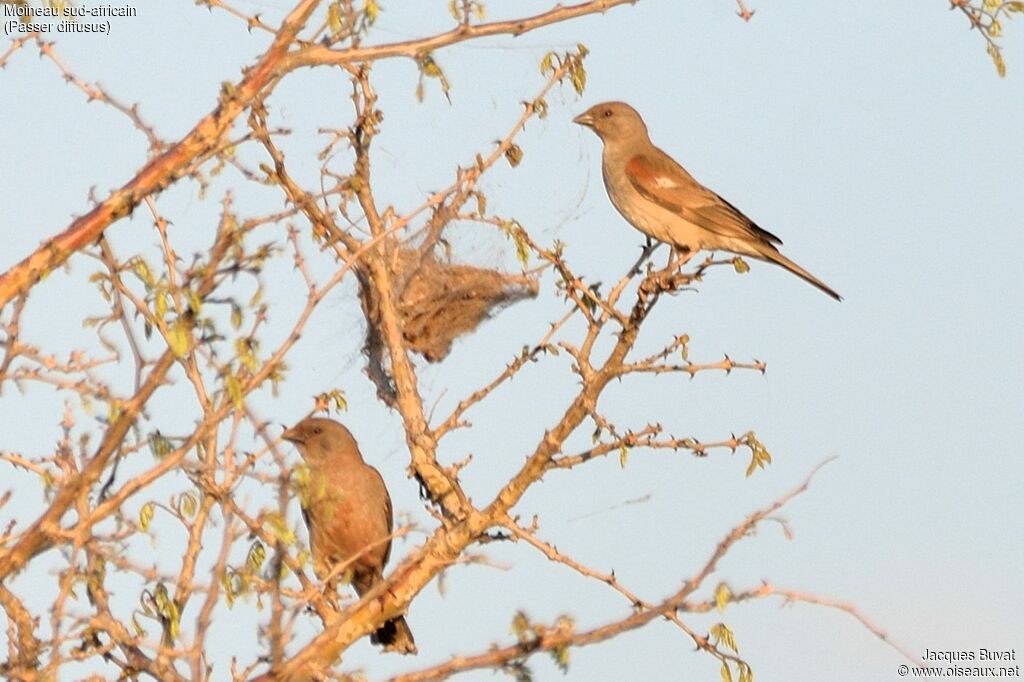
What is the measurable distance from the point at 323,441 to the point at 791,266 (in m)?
2.93

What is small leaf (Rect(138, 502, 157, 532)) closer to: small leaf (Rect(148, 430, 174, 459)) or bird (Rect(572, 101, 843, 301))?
small leaf (Rect(148, 430, 174, 459))

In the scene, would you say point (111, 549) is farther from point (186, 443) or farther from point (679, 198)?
point (679, 198)

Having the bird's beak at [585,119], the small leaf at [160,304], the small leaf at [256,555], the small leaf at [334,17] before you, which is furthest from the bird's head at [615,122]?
the small leaf at [160,304]

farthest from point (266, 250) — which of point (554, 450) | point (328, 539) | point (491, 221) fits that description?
point (328, 539)

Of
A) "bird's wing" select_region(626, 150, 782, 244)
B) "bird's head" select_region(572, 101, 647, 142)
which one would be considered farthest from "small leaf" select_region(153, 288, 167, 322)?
"bird's head" select_region(572, 101, 647, 142)

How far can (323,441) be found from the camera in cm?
907

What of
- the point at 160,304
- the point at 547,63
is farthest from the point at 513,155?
the point at 160,304

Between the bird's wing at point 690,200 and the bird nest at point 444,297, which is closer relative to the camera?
the bird's wing at point 690,200

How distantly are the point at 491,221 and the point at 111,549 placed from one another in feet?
10.3

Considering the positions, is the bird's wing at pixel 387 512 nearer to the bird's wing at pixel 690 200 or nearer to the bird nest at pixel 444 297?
the bird nest at pixel 444 297

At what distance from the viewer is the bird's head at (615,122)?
11.2 meters

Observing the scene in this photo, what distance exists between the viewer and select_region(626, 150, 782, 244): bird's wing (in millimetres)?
9914

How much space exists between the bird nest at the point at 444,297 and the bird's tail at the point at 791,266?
1.44m

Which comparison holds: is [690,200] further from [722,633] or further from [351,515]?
[722,633]
